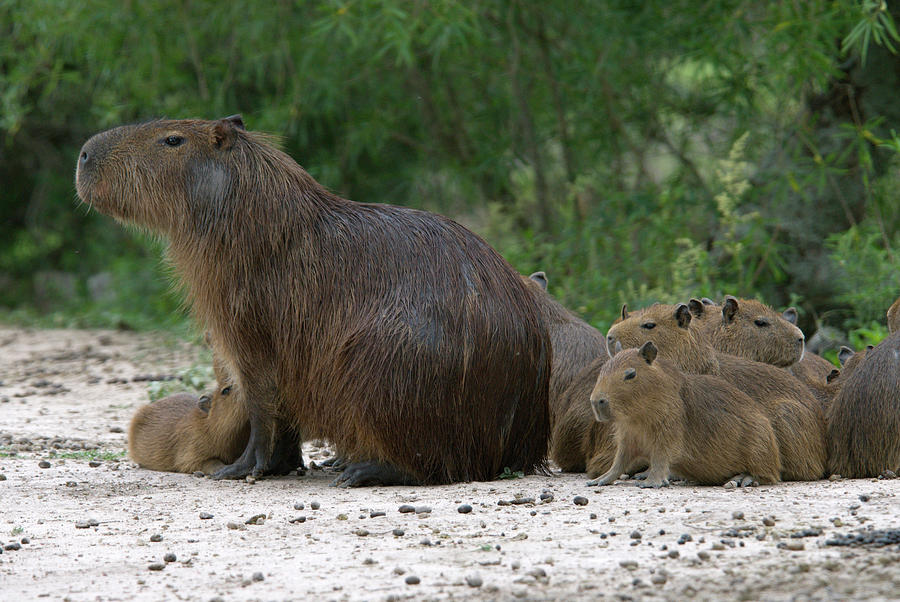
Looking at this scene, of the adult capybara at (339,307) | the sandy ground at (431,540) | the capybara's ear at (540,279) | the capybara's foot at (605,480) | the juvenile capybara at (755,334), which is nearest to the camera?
the sandy ground at (431,540)

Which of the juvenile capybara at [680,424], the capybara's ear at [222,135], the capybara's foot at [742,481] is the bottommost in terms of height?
the capybara's foot at [742,481]

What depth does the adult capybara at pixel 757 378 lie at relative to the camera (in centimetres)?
453

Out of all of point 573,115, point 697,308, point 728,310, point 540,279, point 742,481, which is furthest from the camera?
point 573,115

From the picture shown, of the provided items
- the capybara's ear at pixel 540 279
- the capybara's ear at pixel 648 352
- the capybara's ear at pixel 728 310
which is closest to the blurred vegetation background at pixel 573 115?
the capybara's ear at pixel 540 279

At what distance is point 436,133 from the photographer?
1023 centimetres

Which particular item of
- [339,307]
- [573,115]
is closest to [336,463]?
[339,307]

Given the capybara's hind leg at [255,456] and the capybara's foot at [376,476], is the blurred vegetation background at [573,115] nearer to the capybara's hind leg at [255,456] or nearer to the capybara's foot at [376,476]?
the capybara's hind leg at [255,456]

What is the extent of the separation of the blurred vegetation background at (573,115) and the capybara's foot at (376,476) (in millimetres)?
2656

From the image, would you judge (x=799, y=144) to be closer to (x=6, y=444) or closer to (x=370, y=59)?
(x=370, y=59)

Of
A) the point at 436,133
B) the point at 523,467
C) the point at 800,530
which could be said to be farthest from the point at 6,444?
the point at 436,133

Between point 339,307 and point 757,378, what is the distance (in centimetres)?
175

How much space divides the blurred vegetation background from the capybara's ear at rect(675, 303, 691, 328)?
6.59 ft

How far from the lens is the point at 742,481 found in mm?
4379

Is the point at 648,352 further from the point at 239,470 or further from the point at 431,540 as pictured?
the point at 239,470
